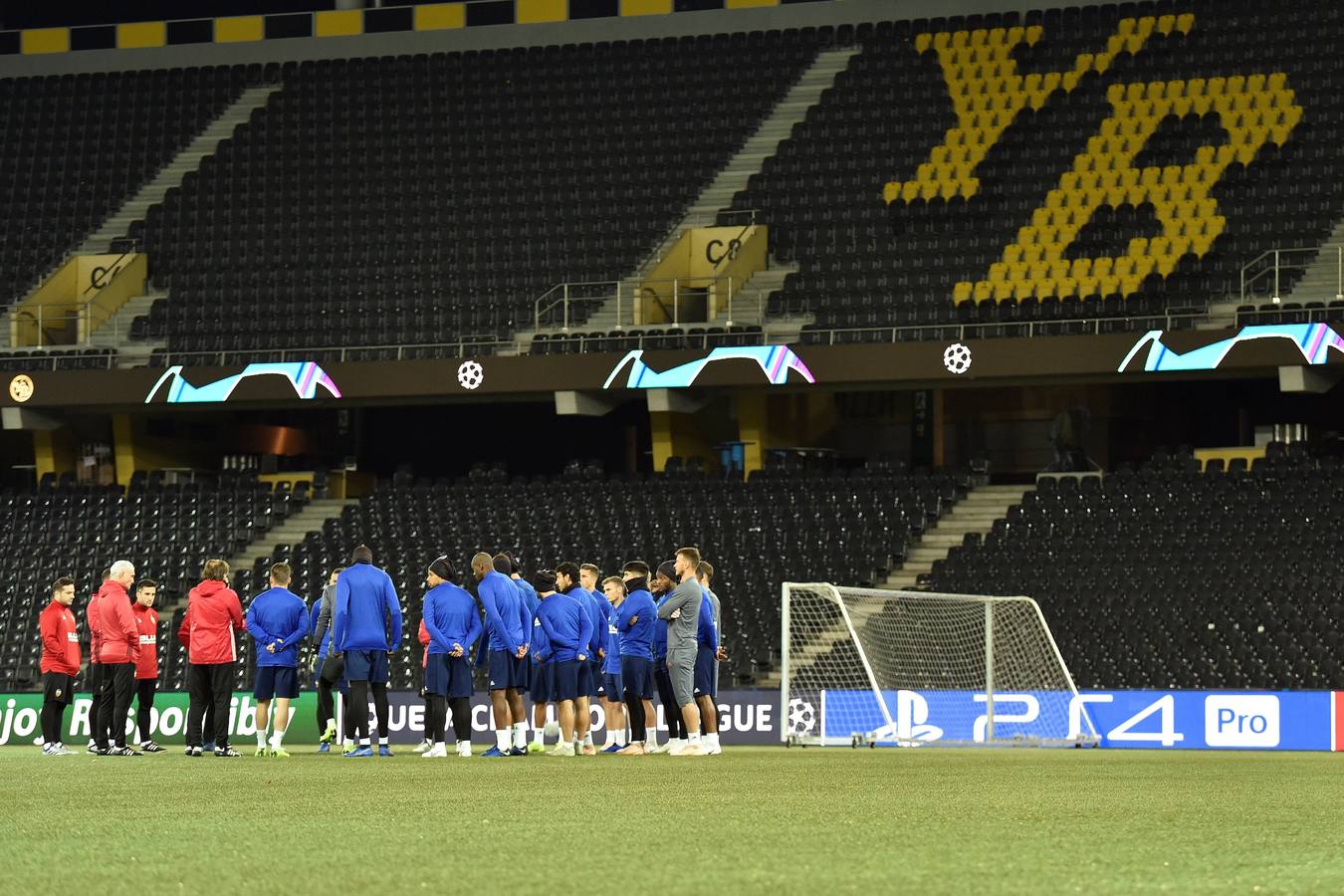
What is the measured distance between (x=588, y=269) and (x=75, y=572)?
9926 mm

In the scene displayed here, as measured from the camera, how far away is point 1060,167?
32.9 m

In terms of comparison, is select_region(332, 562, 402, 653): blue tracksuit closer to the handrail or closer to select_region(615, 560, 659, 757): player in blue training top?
select_region(615, 560, 659, 757): player in blue training top

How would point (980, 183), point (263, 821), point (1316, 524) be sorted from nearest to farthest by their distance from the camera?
Result: point (263, 821) < point (1316, 524) < point (980, 183)

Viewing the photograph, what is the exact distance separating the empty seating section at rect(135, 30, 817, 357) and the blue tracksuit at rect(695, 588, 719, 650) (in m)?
16.8

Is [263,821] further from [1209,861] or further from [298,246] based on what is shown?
[298,246]

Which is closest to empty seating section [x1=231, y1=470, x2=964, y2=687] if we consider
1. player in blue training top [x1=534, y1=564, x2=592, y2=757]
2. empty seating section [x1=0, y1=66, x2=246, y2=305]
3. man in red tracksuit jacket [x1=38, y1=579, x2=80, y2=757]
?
man in red tracksuit jacket [x1=38, y1=579, x2=80, y2=757]

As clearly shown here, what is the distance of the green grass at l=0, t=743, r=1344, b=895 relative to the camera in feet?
21.9

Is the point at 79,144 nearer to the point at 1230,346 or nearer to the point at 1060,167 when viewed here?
the point at 1060,167

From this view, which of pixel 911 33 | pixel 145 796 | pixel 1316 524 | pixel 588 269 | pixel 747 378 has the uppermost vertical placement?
pixel 911 33

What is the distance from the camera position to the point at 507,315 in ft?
109

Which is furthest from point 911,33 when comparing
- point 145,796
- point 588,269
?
point 145,796

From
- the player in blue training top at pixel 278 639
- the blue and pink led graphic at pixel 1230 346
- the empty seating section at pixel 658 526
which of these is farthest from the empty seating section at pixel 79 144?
the player in blue training top at pixel 278 639

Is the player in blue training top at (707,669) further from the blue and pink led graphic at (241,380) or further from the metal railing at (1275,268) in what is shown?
the blue and pink led graphic at (241,380)

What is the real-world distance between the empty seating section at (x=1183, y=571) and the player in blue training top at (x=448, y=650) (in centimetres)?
1005
